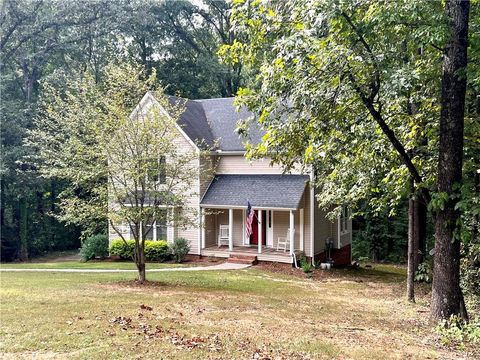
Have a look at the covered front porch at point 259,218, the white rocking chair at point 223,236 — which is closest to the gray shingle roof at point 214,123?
the covered front porch at point 259,218

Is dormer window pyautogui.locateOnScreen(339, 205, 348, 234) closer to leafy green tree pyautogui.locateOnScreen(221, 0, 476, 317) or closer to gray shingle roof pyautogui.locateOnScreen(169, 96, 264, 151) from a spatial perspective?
gray shingle roof pyautogui.locateOnScreen(169, 96, 264, 151)

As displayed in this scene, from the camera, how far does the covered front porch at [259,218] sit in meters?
18.7

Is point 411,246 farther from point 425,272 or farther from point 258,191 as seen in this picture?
point 258,191

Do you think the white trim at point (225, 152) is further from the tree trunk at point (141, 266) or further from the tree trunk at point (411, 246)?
the tree trunk at point (411, 246)

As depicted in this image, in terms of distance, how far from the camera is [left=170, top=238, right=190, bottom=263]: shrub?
19.7 m

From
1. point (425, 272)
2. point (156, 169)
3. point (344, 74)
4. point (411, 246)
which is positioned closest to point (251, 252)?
point (425, 272)

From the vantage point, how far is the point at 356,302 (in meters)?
11.6

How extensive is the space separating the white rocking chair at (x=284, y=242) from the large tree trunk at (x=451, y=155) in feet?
38.8

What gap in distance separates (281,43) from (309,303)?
7.08m

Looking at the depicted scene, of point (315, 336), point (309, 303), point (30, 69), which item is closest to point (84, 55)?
point (30, 69)

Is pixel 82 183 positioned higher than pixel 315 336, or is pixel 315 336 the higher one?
pixel 82 183

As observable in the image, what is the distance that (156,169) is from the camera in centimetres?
1233

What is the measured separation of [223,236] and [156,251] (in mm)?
3492

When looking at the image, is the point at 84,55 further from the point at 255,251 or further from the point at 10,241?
the point at 255,251
